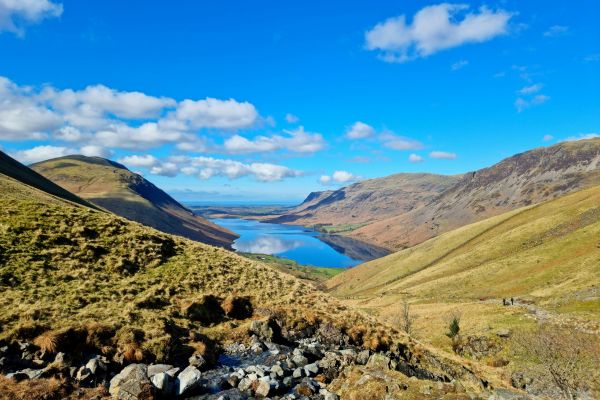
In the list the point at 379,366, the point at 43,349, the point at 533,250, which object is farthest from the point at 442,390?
the point at 533,250

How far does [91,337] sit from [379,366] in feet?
59.8

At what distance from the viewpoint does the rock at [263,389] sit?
64.7 feet

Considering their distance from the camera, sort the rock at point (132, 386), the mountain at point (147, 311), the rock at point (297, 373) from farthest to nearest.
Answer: the rock at point (297, 373)
the mountain at point (147, 311)
the rock at point (132, 386)

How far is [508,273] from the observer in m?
96.0

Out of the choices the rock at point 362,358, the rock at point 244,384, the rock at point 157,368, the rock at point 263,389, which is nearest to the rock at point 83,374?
the rock at point 157,368

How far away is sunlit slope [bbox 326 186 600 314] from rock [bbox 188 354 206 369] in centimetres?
5952

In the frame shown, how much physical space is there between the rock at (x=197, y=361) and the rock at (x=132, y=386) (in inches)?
122

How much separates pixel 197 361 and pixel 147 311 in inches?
259

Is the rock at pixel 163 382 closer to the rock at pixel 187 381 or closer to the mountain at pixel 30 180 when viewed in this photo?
the rock at pixel 187 381

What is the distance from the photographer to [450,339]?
5475cm

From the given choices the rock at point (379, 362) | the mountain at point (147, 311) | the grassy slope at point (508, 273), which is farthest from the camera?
the grassy slope at point (508, 273)

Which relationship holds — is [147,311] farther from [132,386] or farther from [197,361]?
[132,386]

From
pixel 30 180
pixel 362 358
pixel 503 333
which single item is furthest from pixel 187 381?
pixel 30 180

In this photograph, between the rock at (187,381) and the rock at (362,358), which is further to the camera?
the rock at (362,358)
